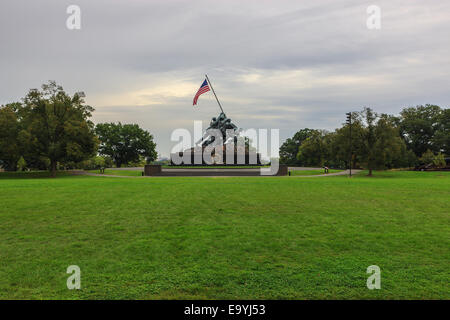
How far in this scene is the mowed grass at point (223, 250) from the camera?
4520 millimetres

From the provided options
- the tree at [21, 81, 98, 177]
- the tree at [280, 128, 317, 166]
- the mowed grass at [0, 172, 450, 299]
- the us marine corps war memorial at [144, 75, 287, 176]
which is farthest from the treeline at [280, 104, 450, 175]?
the tree at [21, 81, 98, 177]

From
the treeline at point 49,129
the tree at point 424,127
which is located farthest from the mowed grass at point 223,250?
the tree at point 424,127

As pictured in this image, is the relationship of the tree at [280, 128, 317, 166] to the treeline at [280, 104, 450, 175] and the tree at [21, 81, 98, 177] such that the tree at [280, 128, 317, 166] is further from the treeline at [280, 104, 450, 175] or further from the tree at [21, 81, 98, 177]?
the tree at [21, 81, 98, 177]

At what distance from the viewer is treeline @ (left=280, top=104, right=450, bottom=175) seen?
37.9 metres

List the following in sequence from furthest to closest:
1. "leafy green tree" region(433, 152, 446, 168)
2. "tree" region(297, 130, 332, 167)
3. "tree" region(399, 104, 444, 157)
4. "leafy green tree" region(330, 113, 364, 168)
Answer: "tree" region(297, 130, 332, 167) < "tree" region(399, 104, 444, 157) < "leafy green tree" region(433, 152, 446, 168) < "leafy green tree" region(330, 113, 364, 168)

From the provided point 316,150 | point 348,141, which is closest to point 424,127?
point 316,150

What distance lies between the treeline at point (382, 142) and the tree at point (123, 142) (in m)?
37.5

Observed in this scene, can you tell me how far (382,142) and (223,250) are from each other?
124 feet

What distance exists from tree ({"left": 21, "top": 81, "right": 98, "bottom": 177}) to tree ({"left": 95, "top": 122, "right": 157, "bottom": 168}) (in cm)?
→ 2926

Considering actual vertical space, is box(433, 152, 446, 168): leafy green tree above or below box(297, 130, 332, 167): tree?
below

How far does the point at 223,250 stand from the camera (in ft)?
20.3

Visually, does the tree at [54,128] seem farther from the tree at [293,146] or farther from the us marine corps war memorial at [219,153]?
the tree at [293,146]

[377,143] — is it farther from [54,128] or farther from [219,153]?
[54,128]
